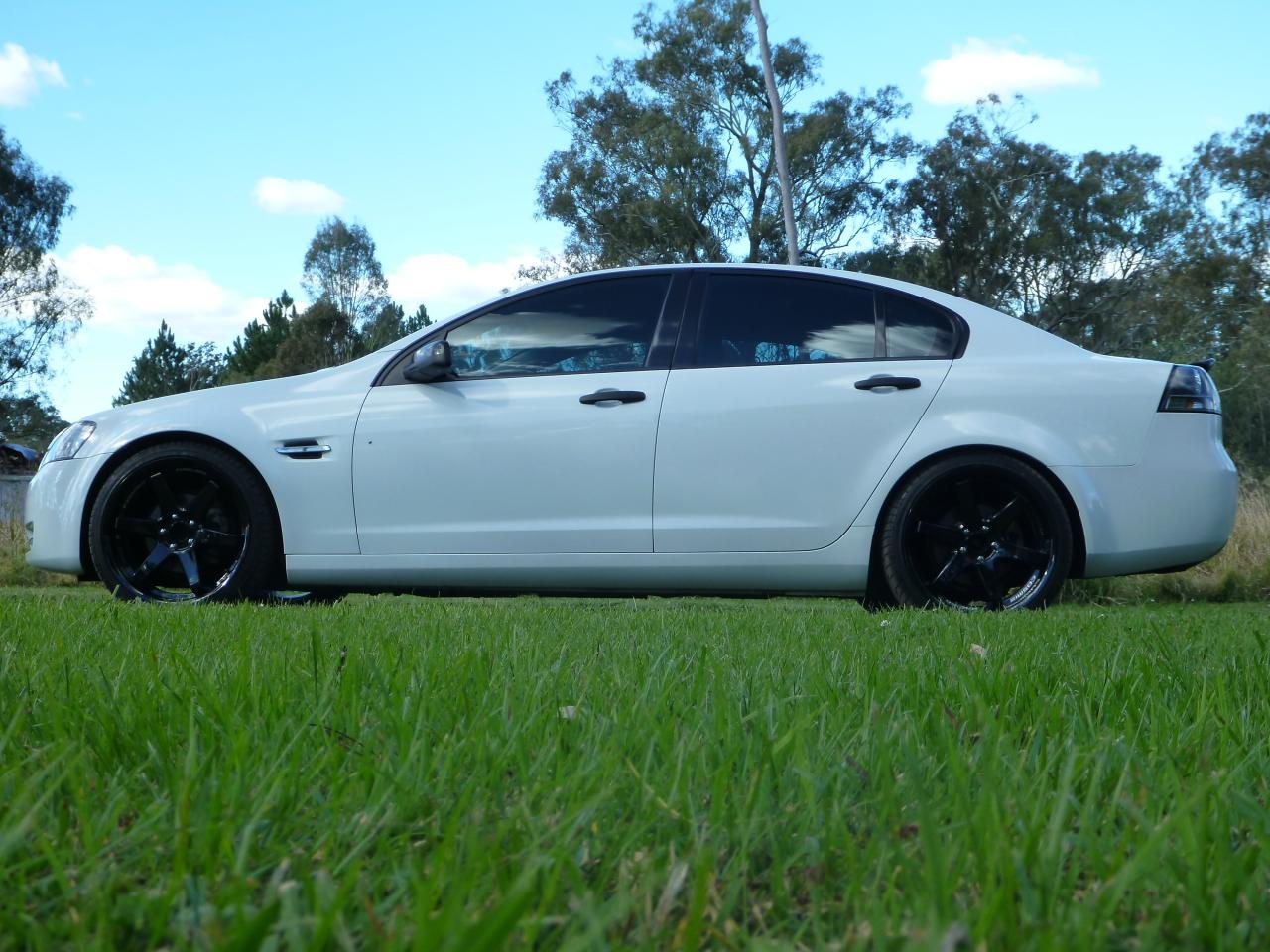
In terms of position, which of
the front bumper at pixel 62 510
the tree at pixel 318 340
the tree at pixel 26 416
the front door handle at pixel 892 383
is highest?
the tree at pixel 318 340

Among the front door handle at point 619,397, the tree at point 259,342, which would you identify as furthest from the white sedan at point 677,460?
the tree at point 259,342

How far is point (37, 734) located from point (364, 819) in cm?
78

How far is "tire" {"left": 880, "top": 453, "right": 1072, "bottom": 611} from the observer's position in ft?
17.1

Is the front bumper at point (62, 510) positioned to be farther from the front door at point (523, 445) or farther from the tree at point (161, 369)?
the tree at point (161, 369)

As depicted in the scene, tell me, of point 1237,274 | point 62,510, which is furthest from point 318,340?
point 62,510

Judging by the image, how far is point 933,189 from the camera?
3819 centimetres

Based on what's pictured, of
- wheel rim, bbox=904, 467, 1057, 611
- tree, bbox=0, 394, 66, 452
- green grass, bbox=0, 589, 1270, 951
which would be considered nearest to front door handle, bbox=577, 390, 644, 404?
wheel rim, bbox=904, 467, 1057, 611

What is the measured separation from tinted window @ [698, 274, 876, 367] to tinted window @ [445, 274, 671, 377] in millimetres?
312

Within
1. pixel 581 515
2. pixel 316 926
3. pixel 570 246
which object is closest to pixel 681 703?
pixel 316 926

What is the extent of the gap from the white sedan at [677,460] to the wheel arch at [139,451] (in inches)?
0.5

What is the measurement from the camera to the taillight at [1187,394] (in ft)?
17.0

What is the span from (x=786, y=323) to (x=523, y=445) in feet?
4.58

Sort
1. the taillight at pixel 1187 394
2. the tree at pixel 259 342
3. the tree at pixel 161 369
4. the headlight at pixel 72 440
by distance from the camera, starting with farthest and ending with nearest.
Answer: the tree at pixel 161 369, the tree at pixel 259 342, the headlight at pixel 72 440, the taillight at pixel 1187 394

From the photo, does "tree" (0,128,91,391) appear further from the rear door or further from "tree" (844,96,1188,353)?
the rear door
